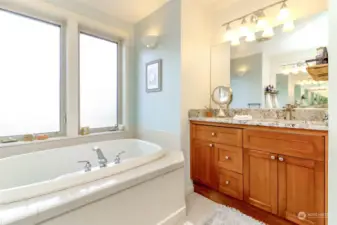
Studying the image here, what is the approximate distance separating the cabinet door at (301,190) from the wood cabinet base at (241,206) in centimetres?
13

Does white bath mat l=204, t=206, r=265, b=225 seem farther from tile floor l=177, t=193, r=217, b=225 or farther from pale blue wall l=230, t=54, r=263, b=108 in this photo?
pale blue wall l=230, t=54, r=263, b=108

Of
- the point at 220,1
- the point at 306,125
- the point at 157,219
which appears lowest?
the point at 157,219

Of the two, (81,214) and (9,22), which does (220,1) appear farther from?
(81,214)

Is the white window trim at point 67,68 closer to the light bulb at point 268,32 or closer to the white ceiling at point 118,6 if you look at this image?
the white ceiling at point 118,6

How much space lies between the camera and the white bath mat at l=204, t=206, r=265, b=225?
1752 mm

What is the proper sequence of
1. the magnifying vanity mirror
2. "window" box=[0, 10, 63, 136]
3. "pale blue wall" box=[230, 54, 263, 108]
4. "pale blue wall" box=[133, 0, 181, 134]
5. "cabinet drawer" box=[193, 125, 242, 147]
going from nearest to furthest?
1. "cabinet drawer" box=[193, 125, 242, 147]
2. "window" box=[0, 10, 63, 136]
3. "pale blue wall" box=[230, 54, 263, 108]
4. "pale blue wall" box=[133, 0, 181, 134]
5. the magnifying vanity mirror

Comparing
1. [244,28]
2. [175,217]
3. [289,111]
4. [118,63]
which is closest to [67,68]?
[118,63]

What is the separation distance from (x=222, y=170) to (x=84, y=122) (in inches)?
78.1

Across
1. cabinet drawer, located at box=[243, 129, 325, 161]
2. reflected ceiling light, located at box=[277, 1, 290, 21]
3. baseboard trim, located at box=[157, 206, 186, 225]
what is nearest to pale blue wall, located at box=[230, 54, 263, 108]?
reflected ceiling light, located at box=[277, 1, 290, 21]

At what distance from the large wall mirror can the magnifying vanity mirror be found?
0.06 meters

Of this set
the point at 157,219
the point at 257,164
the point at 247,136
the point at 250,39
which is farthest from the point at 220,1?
the point at 157,219

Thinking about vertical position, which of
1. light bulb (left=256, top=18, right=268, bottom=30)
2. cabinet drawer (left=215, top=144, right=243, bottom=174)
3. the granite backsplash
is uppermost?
light bulb (left=256, top=18, right=268, bottom=30)

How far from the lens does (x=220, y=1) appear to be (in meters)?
2.58

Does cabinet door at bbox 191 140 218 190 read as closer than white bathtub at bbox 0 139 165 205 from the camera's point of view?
No
